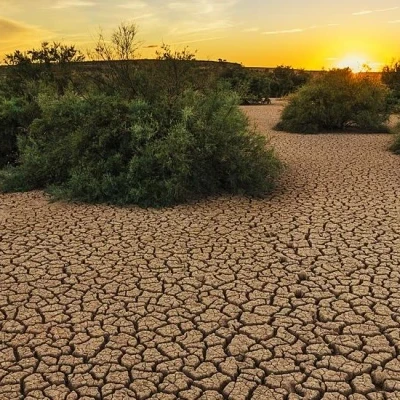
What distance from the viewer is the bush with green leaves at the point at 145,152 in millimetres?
8234

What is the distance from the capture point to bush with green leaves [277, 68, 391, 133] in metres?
16.9

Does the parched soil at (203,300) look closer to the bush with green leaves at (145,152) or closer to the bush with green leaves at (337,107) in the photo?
the bush with green leaves at (145,152)

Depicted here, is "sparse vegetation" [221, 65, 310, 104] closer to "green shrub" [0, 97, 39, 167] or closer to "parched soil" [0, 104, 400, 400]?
"green shrub" [0, 97, 39, 167]

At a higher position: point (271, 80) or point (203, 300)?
point (271, 80)

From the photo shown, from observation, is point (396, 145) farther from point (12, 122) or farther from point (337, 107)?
point (12, 122)

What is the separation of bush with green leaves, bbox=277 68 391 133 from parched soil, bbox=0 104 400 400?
30.4 ft

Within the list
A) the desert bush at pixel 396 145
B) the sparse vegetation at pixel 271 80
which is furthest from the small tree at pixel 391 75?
the desert bush at pixel 396 145

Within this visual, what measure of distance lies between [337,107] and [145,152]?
10279 mm

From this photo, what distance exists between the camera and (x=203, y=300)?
474 cm

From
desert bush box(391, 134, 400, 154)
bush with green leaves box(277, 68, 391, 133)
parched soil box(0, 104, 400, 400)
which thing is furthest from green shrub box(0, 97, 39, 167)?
bush with green leaves box(277, 68, 391, 133)

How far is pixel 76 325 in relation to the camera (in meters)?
4.32

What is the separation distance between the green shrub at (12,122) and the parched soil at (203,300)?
3.41 meters

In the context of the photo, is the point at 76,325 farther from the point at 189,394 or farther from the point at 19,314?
the point at 189,394

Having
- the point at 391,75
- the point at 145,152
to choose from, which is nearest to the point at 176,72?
the point at 145,152
